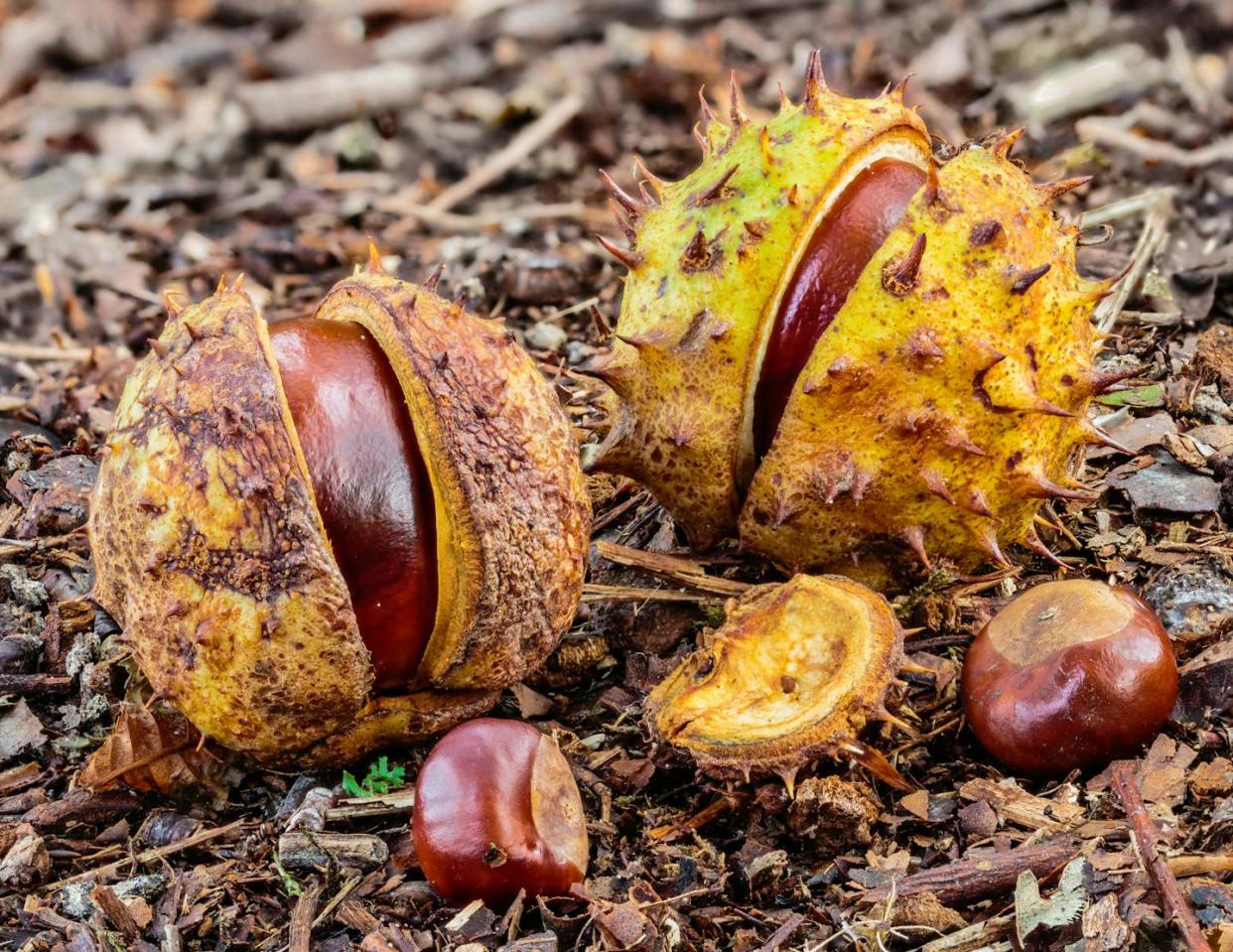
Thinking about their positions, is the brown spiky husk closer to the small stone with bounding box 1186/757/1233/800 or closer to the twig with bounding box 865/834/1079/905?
the twig with bounding box 865/834/1079/905

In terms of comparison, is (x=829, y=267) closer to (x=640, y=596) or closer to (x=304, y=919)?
(x=640, y=596)

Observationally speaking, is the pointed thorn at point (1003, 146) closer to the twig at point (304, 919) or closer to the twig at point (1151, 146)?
the twig at point (304, 919)

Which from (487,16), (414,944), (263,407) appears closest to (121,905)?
(414,944)

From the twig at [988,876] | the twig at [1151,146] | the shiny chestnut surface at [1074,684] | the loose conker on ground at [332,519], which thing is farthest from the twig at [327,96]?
the twig at [988,876]

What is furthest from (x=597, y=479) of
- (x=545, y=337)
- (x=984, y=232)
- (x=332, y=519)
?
Answer: (x=984, y=232)

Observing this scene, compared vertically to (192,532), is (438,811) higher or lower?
lower

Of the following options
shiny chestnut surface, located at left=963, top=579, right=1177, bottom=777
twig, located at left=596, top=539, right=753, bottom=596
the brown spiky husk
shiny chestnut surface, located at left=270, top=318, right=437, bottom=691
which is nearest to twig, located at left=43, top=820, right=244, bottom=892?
shiny chestnut surface, located at left=270, top=318, right=437, bottom=691

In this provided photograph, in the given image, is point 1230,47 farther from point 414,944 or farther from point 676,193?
point 414,944
